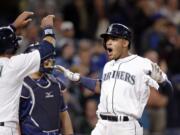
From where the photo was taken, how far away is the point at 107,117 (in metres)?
8.05

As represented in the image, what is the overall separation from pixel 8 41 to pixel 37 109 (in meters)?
0.89

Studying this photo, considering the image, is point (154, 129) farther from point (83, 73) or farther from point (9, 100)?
point (9, 100)

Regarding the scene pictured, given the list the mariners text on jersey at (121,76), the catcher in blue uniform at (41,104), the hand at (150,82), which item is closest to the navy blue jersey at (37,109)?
the catcher in blue uniform at (41,104)

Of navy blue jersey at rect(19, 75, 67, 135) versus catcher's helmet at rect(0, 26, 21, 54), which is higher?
catcher's helmet at rect(0, 26, 21, 54)

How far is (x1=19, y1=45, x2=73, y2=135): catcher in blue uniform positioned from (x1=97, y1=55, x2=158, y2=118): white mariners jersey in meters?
0.52

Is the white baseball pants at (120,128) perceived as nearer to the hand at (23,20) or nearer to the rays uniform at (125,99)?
the rays uniform at (125,99)

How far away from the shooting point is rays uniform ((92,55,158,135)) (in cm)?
795

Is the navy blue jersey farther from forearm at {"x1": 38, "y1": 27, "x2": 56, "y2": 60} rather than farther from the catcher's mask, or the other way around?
forearm at {"x1": 38, "y1": 27, "x2": 56, "y2": 60}

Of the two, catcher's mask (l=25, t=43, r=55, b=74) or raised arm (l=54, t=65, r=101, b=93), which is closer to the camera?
catcher's mask (l=25, t=43, r=55, b=74)

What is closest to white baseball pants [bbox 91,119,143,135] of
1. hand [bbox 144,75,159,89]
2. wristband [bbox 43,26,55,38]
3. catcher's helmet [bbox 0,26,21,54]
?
hand [bbox 144,75,159,89]

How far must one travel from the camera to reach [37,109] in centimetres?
805

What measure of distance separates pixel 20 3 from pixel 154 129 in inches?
178

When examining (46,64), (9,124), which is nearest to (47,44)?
(46,64)

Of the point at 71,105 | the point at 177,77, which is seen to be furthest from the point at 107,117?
the point at 177,77
